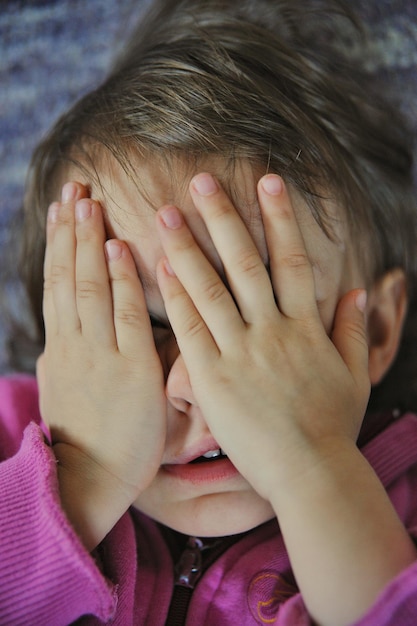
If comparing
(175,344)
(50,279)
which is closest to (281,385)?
(175,344)

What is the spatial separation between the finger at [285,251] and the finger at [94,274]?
212mm

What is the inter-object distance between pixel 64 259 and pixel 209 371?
266 millimetres

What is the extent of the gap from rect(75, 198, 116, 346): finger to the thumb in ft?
0.97

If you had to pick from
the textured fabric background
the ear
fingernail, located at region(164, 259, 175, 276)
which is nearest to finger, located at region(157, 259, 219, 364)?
fingernail, located at region(164, 259, 175, 276)

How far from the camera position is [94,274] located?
0.87m

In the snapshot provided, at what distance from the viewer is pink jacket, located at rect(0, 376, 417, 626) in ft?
2.45

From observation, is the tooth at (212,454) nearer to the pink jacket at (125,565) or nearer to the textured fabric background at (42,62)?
the pink jacket at (125,565)

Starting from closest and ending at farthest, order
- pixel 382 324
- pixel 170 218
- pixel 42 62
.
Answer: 1. pixel 170 218
2. pixel 382 324
3. pixel 42 62

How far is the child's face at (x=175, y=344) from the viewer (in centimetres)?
83

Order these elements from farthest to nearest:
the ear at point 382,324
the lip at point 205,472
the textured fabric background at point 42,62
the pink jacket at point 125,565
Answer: the textured fabric background at point 42,62
the ear at point 382,324
the lip at point 205,472
the pink jacket at point 125,565

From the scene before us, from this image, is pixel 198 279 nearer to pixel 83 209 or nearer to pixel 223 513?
pixel 83 209

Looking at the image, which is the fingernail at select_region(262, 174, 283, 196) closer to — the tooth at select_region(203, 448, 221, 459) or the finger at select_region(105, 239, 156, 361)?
the finger at select_region(105, 239, 156, 361)

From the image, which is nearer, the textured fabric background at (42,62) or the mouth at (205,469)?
the mouth at (205,469)

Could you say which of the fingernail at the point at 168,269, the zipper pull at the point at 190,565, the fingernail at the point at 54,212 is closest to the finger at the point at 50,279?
the fingernail at the point at 54,212
